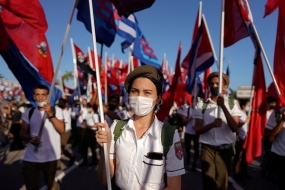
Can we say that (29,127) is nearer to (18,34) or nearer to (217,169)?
(18,34)

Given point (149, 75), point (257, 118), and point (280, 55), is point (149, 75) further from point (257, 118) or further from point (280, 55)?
point (257, 118)

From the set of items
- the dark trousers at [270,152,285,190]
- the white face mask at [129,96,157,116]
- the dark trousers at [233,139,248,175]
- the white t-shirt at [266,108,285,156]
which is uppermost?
the white face mask at [129,96,157,116]

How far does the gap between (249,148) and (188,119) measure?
11.9ft

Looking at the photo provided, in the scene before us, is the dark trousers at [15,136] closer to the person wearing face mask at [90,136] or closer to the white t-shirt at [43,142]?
the person wearing face mask at [90,136]

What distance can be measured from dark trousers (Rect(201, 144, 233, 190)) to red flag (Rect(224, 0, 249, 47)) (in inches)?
81.6

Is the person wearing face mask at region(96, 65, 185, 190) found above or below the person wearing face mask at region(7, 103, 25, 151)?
above

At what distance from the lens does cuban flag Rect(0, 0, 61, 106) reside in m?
3.34

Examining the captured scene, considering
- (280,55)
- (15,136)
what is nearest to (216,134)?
(280,55)

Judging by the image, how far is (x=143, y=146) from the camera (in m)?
1.92

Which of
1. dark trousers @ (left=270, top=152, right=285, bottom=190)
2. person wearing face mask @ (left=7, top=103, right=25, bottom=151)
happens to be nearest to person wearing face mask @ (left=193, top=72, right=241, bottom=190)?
dark trousers @ (left=270, top=152, right=285, bottom=190)

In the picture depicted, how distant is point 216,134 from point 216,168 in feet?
1.53

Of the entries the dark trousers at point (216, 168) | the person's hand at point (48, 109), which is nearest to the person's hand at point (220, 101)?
the dark trousers at point (216, 168)

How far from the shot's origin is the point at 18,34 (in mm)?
3730

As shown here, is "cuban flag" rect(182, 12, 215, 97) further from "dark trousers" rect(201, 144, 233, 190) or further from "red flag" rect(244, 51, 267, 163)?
"dark trousers" rect(201, 144, 233, 190)
